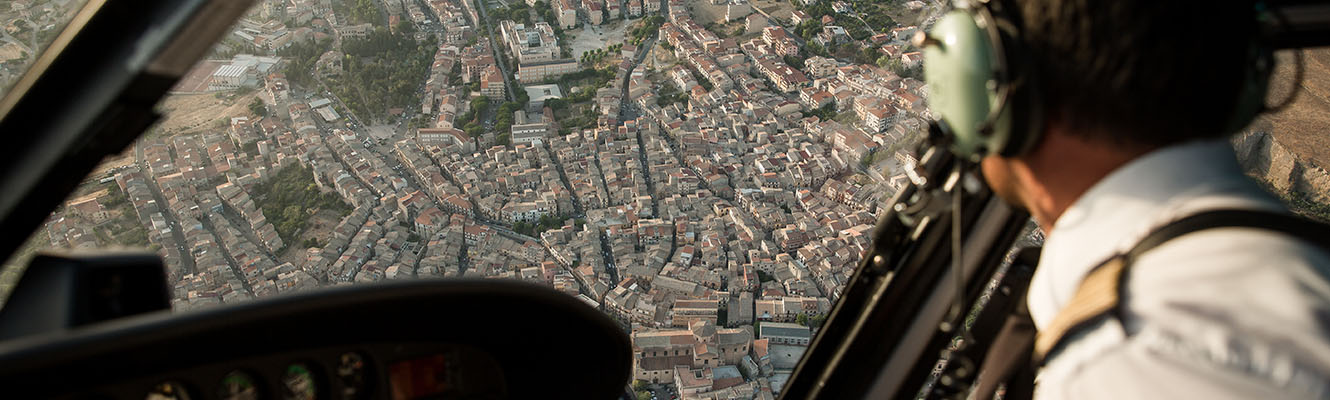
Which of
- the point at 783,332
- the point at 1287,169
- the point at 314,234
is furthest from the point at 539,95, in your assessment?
the point at 1287,169

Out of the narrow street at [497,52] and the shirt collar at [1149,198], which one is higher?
the shirt collar at [1149,198]

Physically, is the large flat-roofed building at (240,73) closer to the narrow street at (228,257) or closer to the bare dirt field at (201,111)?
the bare dirt field at (201,111)

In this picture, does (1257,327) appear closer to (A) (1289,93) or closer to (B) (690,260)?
(A) (1289,93)

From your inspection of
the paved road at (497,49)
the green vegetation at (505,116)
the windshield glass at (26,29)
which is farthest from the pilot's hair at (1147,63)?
the paved road at (497,49)

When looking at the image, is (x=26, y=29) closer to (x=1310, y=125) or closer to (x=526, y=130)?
(x=1310, y=125)

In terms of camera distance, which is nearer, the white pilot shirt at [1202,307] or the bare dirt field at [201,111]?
the white pilot shirt at [1202,307]

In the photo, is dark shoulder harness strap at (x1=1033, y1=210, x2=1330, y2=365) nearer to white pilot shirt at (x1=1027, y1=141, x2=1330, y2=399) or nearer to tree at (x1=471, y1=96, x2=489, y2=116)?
white pilot shirt at (x1=1027, y1=141, x2=1330, y2=399)

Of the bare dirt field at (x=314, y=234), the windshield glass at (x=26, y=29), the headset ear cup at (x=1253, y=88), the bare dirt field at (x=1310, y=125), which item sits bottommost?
the bare dirt field at (x=314, y=234)
